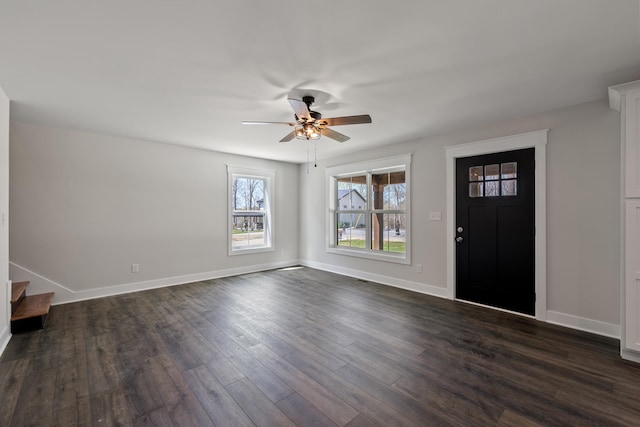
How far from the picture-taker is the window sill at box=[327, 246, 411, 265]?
461cm

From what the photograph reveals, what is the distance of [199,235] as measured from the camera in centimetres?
507

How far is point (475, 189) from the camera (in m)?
3.79

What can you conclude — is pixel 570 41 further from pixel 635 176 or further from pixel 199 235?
pixel 199 235

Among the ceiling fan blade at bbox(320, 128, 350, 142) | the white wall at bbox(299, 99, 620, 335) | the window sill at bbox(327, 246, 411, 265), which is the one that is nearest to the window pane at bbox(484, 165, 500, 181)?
the white wall at bbox(299, 99, 620, 335)

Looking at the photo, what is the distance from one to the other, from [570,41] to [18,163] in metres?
5.85

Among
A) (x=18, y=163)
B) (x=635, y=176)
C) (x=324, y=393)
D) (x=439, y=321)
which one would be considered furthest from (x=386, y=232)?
(x=18, y=163)

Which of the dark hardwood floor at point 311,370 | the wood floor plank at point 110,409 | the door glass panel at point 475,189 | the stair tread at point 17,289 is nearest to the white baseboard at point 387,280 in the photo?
the dark hardwood floor at point 311,370

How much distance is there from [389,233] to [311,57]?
11.8 ft

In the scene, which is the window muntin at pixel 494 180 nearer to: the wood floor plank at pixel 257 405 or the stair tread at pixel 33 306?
the wood floor plank at pixel 257 405

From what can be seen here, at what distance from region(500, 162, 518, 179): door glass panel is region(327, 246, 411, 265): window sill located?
1794 mm

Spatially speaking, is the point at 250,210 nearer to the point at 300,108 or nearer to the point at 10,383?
the point at 300,108

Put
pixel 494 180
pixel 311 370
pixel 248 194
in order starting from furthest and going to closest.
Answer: pixel 248 194 → pixel 494 180 → pixel 311 370

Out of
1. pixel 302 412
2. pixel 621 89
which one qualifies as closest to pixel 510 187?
pixel 621 89

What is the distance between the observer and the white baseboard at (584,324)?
2793 millimetres
